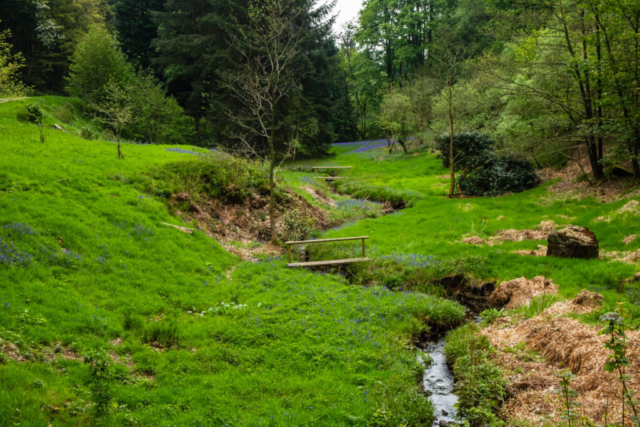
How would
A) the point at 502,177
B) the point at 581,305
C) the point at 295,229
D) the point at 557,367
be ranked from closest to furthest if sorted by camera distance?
1. the point at 557,367
2. the point at 581,305
3. the point at 295,229
4. the point at 502,177

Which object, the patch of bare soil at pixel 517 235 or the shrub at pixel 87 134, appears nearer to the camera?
the patch of bare soil at pixel 517 235

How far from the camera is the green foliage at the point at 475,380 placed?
→ 725 centimetres

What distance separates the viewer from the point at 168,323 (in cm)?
902

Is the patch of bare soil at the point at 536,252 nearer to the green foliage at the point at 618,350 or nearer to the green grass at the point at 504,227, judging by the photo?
the green grass at the point at 504,227

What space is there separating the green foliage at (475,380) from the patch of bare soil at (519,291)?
89.9 inches

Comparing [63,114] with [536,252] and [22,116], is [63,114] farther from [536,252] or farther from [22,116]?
[536,252]

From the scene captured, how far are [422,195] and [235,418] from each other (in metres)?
22.0

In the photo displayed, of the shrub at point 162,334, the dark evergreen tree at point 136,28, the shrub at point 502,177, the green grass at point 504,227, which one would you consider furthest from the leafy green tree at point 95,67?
the shrub at point 162,334

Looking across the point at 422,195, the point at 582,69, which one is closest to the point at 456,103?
the point at 422,195

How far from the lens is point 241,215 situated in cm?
1864

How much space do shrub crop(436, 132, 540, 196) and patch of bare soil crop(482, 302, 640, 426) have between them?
52.3 ft

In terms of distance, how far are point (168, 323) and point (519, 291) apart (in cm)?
Result: 1012

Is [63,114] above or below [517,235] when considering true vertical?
above

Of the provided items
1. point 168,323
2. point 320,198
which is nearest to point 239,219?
point 320,198
